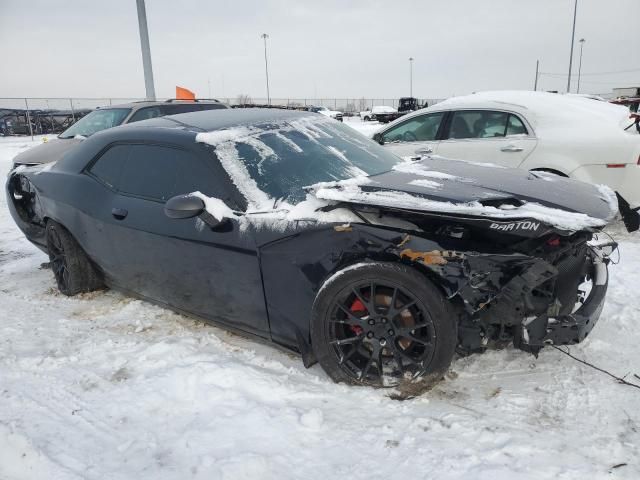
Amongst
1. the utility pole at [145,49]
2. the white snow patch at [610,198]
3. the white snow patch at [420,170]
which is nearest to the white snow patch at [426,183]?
the white snow patch at [420,170]

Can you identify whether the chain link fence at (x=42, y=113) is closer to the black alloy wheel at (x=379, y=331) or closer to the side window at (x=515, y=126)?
the side window at (x=515, y=126)

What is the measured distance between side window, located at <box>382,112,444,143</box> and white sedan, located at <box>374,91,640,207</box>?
0.04 ft

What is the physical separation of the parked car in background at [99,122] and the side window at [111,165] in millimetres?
3799

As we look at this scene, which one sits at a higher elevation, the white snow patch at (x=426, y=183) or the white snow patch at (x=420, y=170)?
the white snow patch at (x=420, y=170)

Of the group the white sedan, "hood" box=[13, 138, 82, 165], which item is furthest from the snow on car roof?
"hood" box=[13, 138, 82, 165]

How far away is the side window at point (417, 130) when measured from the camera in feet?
20.3

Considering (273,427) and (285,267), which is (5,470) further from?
(285,267)

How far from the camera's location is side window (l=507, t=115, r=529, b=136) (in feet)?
18.4

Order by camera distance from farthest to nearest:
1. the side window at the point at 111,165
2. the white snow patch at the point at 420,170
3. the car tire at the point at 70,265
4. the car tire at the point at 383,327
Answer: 1. the car tire at the point at 70,265
2. the side window at the point at 111,165
3. the white snow patch at the point at 420,170
4. the car tire at the point at 383,327

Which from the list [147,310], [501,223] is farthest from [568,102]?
[147,310]

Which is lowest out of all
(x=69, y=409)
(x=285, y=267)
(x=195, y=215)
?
(x=69, y=409)

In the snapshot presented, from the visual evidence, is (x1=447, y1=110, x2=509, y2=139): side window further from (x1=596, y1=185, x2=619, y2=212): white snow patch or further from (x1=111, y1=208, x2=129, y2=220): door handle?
(x1=111, y1=208, x2=129, y2=220): door handle

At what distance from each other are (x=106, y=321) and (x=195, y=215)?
1.50 metres

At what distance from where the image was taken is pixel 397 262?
A: 240 centimetres
